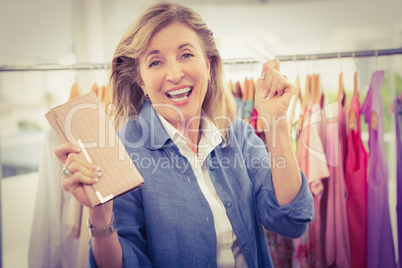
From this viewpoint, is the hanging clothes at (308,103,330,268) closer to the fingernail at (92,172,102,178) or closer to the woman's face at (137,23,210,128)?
the woman's face at (137,23,210,128)

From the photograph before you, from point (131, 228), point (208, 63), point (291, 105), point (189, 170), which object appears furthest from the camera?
point (291, 105)

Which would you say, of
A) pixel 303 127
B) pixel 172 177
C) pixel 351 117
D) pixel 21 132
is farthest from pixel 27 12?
pixel 351 117

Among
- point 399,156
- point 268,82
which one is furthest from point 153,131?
point 399,156

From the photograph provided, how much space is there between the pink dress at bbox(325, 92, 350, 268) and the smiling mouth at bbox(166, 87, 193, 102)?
2.33ft

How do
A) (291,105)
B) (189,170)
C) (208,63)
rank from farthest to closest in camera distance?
(291,105) < (208,63) < (189,170)

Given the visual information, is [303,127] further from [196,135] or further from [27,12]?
[27,12]

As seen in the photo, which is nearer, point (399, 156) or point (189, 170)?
point (189, 170)

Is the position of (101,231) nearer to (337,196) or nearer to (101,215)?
(101,215)

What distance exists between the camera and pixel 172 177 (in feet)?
2.64

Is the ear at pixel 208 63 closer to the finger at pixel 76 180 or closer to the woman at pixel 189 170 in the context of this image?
the woman at pixel 189 170

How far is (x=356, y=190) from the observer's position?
1.22 m

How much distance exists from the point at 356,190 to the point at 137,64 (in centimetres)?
100

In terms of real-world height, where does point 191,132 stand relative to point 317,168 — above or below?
above

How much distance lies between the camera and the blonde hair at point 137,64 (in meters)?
0.79
